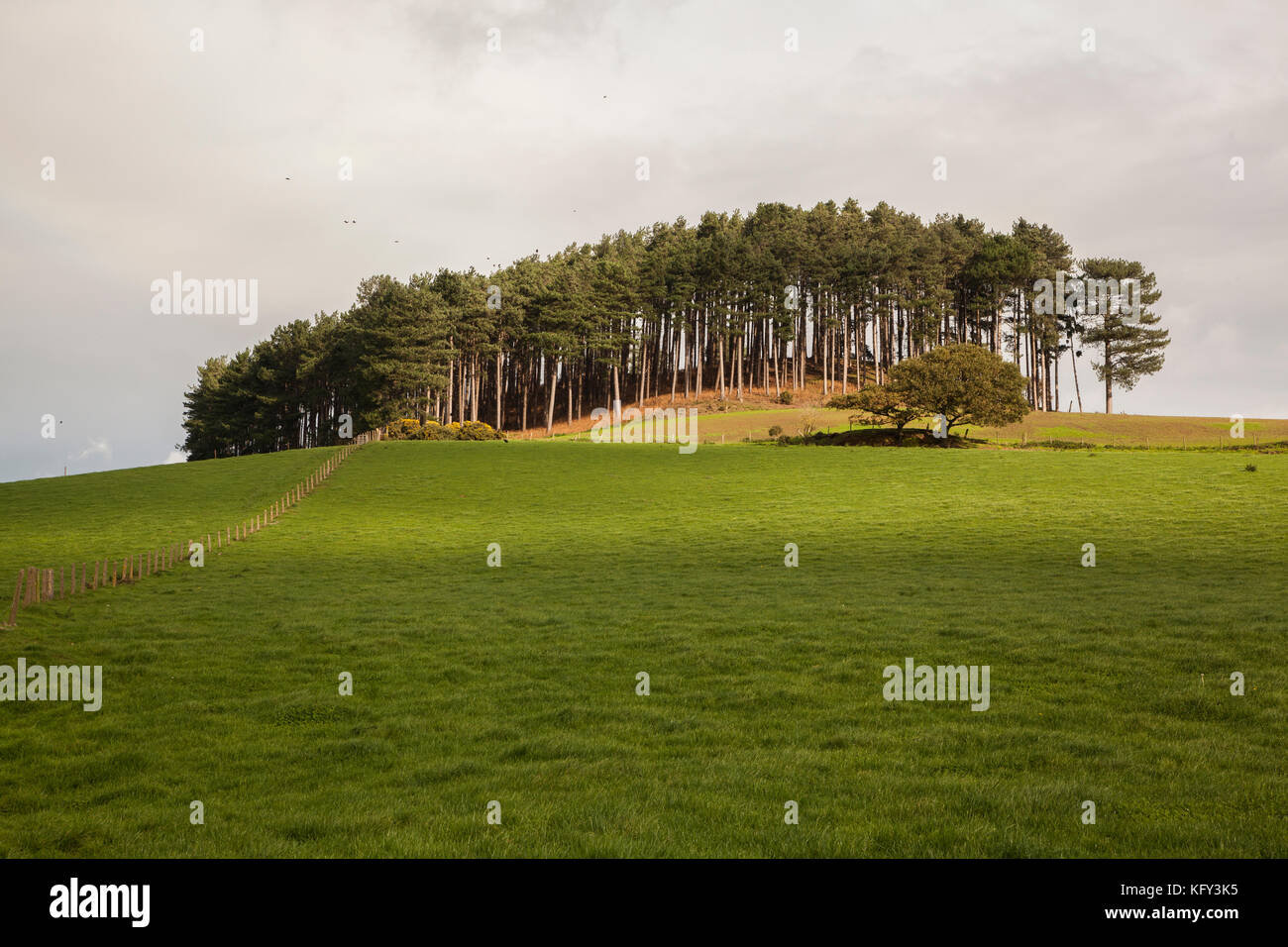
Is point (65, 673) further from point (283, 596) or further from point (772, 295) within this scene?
point (772, 295)

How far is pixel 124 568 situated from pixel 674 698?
972 inches

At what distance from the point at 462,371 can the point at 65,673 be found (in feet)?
303

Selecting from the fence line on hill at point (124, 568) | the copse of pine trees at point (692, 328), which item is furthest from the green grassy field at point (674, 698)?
the copse of pine trees at point (692, 328)

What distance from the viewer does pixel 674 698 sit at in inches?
542

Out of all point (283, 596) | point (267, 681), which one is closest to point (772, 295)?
point (283, 596)

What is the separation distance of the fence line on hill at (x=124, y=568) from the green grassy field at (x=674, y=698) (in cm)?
88

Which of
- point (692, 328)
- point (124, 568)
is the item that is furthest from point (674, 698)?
point (692, 328)

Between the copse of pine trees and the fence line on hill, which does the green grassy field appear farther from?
the copse of pine trees

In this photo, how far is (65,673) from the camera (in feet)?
52.0

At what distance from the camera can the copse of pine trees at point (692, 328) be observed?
106m

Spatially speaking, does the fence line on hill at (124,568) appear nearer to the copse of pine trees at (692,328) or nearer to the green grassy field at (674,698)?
the green grassy field at (674,698)

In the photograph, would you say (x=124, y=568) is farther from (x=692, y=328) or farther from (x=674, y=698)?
(x=692, y=328)

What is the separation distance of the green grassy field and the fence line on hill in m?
0.88
